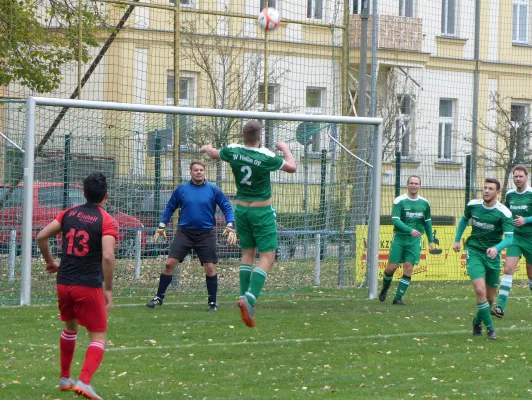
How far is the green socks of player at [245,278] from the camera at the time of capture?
A: 11086mm

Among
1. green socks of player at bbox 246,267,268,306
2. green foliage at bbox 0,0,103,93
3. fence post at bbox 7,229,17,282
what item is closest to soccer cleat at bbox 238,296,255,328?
green socks of player at bbox 246,267,268,306

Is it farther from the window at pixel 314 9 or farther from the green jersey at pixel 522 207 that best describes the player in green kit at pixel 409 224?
the window at pixel 314 9

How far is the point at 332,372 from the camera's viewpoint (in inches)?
378

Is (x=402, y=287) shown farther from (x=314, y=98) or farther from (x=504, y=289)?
(x=314, y=98)

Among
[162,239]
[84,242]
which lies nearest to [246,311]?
[84,242]

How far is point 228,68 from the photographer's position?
19.4 m

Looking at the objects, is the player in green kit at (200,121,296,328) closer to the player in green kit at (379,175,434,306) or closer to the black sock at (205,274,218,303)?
the black sock at (205,274,218,303)

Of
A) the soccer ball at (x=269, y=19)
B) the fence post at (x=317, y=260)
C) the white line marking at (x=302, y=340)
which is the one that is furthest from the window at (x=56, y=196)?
the white line marking at (x=302, y=340)

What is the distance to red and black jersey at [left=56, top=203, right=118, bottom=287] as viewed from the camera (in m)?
8.19

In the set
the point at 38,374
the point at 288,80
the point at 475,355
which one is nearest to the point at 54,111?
the point at 288,80

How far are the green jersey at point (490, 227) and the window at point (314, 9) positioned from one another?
25.1 feet

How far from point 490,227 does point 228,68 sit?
8593mm

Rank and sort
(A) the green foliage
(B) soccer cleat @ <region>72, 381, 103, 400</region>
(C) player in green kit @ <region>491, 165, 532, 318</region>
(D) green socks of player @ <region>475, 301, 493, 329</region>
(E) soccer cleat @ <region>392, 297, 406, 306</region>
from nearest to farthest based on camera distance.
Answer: (B) soccer cleat @ <region>72, 381, 103, 400</region>, (D) green socks of player @ <region>475, 301, 493, 329</region>, (C) player in green kit @ <region>491, 165, 532, 318</region>, (E) soccer cleat @ <region>392, 297, 406, 306</region>, (A) the green foliage

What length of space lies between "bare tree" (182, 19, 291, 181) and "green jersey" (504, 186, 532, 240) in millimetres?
5136
